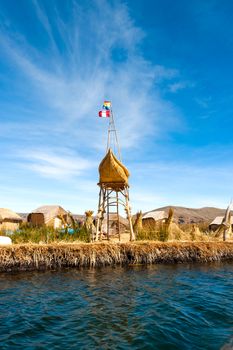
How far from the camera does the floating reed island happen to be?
14.8m

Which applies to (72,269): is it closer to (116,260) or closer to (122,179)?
(116,260)

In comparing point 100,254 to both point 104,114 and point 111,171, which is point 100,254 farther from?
point 104,114

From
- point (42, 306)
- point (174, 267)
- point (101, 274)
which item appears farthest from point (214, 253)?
point (42, 306)

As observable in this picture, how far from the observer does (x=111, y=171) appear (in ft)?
63.0

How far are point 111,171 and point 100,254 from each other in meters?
5.35

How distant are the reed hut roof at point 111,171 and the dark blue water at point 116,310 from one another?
6260mm

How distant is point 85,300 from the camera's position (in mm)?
10188

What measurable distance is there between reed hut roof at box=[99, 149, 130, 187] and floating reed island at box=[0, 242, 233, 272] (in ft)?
13.7

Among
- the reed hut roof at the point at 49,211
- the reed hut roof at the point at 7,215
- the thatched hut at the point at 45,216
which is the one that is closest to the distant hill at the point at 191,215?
the reed hut roof at the point at 49,211

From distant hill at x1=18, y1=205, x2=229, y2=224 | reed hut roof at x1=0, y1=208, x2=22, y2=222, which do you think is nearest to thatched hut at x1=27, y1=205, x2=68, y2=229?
reed hut roof at x1=0, y1=208, x2=22, y2=222

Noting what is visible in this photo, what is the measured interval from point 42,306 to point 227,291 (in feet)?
22.2

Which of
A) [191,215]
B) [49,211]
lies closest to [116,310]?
[49,211]

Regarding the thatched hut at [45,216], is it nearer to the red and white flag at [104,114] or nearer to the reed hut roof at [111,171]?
the reed hut roof at [111,171]

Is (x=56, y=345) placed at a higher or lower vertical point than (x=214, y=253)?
lower
